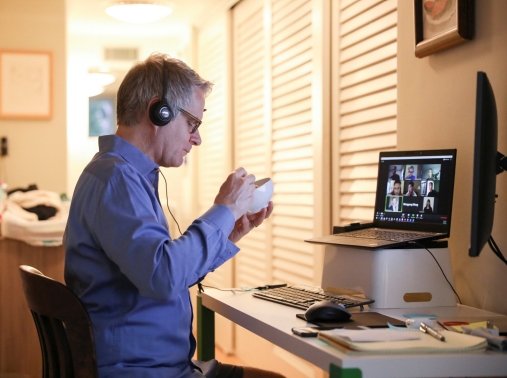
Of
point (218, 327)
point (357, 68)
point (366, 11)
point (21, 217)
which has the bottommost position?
point (218, 327)

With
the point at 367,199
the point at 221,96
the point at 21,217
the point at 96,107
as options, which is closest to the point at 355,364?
the point at 367,199

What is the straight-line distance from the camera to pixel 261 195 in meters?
1.71

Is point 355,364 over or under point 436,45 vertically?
under

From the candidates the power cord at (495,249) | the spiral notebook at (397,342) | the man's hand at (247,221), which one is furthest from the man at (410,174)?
the spiral notebook at (397,342)

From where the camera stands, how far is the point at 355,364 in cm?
111

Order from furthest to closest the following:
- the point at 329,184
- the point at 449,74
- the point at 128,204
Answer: the point at 329,184
the point at 449,74
the point at 128,204

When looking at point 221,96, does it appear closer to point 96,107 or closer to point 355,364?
point 96,107

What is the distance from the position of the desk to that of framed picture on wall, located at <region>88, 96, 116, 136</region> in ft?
14.4

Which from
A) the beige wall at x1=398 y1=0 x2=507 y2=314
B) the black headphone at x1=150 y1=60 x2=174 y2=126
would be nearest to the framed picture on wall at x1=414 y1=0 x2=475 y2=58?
the beige wall at x1=398 y1=0 x2=507 y2=314

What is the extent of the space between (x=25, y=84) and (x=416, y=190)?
139 inches

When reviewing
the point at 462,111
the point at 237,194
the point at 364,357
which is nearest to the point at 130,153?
the point at 237,194

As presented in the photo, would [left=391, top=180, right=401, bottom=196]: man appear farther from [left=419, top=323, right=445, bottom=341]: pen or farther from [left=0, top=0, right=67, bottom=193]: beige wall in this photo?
[left=0, top=0, right=67, bottom=193]: beige wall

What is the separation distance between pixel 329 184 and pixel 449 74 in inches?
40.6

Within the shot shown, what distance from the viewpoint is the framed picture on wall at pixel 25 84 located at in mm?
4602
